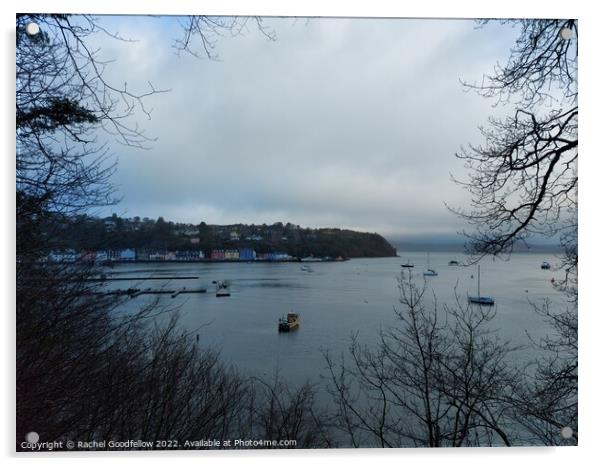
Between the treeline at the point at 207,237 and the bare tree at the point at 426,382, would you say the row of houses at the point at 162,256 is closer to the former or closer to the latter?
the treeline at the point at 207,237

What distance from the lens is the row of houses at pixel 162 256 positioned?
6.42ft

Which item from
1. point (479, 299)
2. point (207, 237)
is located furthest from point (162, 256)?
point (479, 299)

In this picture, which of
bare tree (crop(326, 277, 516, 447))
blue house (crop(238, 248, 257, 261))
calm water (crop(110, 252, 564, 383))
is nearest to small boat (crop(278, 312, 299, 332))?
calm water (crop(110, 252, 564, 383))

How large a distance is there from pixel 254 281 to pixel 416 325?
3.28 ft

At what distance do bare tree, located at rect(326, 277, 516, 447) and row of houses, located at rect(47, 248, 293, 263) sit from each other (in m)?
0.77

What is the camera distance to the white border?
5.27 ft

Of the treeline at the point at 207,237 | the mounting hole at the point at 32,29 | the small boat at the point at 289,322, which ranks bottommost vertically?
the small boat at the point at 289,322

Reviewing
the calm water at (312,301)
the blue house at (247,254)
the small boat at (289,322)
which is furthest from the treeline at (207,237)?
the small boat at (289,322)

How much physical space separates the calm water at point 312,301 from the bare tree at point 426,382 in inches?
3.5

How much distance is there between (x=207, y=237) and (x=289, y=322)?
28.0 inches

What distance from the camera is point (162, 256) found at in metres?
2.12

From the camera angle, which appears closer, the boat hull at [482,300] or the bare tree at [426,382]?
the bare tree at [426,382]
